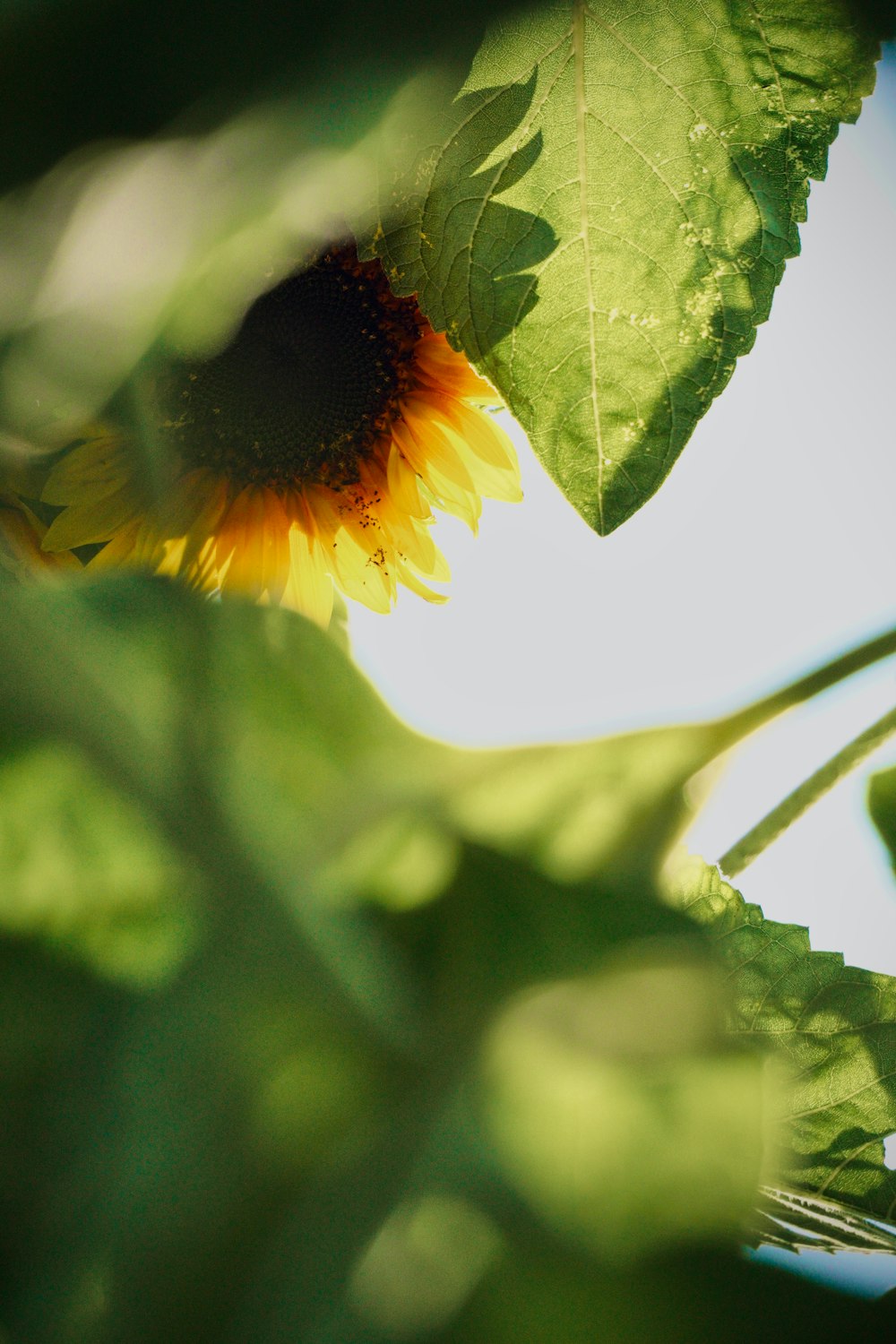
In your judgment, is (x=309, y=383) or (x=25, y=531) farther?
(x=309, y=383)

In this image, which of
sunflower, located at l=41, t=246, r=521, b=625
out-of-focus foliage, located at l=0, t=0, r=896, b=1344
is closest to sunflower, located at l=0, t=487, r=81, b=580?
sunflower, located at l=41, t=246, r=521, b=625

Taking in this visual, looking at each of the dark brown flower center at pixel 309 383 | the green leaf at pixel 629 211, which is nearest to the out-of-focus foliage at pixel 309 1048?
the green leaf at pixel 629 211

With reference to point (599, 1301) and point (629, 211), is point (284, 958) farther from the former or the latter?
point (629, 211)

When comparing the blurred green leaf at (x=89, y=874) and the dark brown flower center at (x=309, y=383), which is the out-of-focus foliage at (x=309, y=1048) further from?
the dark brown flower center at (x=309, y=383)

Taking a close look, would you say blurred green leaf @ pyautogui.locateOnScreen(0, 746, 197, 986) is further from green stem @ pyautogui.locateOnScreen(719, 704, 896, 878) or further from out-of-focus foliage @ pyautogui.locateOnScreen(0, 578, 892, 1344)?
green stem @ pyautogui.locateOnScreen(719, 704, 896, 878)

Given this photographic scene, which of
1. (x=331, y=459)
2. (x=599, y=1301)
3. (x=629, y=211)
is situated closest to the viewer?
(x=599, y=1301)

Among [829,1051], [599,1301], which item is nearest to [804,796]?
[829,1051]

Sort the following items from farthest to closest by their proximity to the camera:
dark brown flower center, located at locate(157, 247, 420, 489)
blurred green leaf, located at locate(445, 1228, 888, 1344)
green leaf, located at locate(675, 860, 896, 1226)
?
dark brown flower center, located at locate(157, 247, 420, 489) → green leaf, located at locate(675, 860, 896, 1226) → blurred green leaf, located at locate(445, 1228, 888, 1344)
